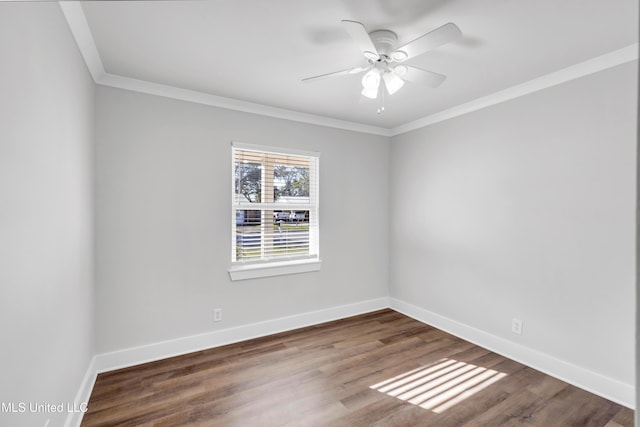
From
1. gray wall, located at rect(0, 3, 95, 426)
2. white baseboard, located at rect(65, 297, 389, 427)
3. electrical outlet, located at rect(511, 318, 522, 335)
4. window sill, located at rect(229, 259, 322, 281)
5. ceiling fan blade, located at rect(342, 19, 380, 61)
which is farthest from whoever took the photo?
window sill, located at rect(229, 259, 322, 281)

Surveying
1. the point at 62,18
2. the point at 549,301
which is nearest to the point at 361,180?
the point at 549,301

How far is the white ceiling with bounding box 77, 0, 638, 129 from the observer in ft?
5.15

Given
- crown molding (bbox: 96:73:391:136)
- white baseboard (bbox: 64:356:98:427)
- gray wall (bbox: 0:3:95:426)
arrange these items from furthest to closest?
crown molding (bbox: 96:73:391:136) → white baseboard (bbox: 64:356:98:427) → gray wall (bbox: 0:3:95:426)

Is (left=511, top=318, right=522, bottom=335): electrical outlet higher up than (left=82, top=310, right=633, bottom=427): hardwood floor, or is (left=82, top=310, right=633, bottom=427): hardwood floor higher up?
(left=511, top=318, right=522, bottom=335): electrical outlet

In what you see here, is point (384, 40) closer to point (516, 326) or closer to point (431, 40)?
point (431, 40)

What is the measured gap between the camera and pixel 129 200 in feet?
8.11

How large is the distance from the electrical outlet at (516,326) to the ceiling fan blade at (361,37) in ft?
8.23

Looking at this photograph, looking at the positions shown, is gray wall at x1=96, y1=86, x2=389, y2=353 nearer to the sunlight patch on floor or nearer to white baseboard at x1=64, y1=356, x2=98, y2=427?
white baseboard at x1=64, y1=356, x2=98, y2=427

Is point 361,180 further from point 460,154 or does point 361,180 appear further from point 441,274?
point 441,274

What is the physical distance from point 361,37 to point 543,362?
2860 mm

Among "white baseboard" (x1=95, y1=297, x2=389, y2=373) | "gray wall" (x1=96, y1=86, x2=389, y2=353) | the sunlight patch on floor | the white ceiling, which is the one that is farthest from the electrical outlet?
the white ceiling

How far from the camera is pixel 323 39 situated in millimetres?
1863

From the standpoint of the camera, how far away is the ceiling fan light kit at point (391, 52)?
1.55 m

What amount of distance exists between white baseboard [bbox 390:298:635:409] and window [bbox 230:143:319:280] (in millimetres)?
1590
